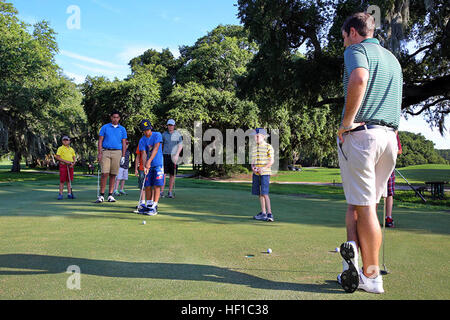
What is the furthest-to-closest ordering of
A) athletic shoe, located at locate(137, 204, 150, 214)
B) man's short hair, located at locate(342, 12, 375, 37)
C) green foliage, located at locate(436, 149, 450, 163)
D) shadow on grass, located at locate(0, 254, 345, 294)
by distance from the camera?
green foliage, located at locate(436, 149, 450, 163), athletic shoe, located at locate(137, 204, 150, 214), man's short hair, located at locate(342, 12, 375, 37), shadow on grass, located at locate(0, 254, 345, 294)

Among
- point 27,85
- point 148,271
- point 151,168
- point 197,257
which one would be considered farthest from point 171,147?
point 27,85

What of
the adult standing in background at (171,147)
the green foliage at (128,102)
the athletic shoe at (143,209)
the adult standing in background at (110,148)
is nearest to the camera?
the athletic shoe at (143,209)

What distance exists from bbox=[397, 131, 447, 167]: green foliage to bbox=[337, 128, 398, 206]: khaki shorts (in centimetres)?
8850

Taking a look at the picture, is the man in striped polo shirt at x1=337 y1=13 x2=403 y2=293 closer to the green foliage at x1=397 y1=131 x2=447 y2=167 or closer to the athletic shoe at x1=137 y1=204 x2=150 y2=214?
the athletic shoe at x1=137 y1=204 x2=150 y2=214

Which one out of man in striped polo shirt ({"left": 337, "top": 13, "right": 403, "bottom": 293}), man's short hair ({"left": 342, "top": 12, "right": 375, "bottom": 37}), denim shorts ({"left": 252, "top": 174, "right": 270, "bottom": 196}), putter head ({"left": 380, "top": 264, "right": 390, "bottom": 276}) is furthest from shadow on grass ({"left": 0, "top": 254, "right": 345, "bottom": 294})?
denim shorts ({"left": 252, "top": 174, "right": 270, "bottom": 196})

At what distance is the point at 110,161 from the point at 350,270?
7853mm

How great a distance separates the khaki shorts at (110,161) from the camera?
31.1 ft

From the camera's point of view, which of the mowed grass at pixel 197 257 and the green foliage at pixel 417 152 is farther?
the green foliage at pixel 417 152

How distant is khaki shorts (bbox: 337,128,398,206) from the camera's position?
320 cm

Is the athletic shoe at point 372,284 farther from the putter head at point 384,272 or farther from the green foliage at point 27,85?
the green foliage at point 27,85

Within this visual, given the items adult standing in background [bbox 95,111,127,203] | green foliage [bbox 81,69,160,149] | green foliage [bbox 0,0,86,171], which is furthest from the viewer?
green foliage [bbox 81,69,160,149]

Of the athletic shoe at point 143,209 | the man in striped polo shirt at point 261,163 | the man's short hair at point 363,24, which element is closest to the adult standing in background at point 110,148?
the athletic shoe at point 143,209
